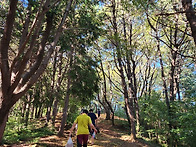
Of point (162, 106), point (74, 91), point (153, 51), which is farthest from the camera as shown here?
point (153, 51)

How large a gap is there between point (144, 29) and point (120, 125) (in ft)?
37.5

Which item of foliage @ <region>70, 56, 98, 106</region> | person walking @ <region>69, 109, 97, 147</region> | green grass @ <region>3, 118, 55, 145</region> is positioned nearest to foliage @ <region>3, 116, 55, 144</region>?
green grass @ <region>3, 118, 55, 145</region>

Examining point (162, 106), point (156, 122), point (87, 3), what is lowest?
point (156, 122)

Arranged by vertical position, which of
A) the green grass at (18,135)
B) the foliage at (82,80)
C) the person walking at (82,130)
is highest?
the foliage at (82,80)

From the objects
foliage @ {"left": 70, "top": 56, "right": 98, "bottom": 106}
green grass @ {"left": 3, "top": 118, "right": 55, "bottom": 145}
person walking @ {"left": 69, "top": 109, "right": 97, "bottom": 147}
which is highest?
foliage @ {"left": 70, "top": 56, "right": 98, "bottom": 106}

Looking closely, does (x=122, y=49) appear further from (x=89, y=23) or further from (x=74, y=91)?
(x=74, y=91)

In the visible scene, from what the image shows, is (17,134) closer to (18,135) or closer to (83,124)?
(18,135)

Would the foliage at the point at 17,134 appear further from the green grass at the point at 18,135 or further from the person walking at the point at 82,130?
the person walking at the point at 82,130

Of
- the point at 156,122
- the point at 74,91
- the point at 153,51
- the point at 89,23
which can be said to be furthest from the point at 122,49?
the point at 153,51

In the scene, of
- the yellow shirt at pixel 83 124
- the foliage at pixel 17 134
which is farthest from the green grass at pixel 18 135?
the yellow shirt at pixel 83 124

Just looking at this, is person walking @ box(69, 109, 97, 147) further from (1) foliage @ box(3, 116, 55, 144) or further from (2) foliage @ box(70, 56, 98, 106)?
(1) foliage @ box(3, 116, 55, 144)

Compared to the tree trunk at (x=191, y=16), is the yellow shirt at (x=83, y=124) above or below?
below

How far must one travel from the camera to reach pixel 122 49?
7684 millimetres

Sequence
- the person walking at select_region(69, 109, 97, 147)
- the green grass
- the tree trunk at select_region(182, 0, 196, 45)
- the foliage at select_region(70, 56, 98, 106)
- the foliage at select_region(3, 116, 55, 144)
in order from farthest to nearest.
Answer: the foliage at select_region(70, 56, 98, 106), the foliage at select_region(3, 116, 55, 144), the green grass, the person walking at select_region(69, 109, 97, 147), the tree trunk at select_region(182, 0, 196, 45)
